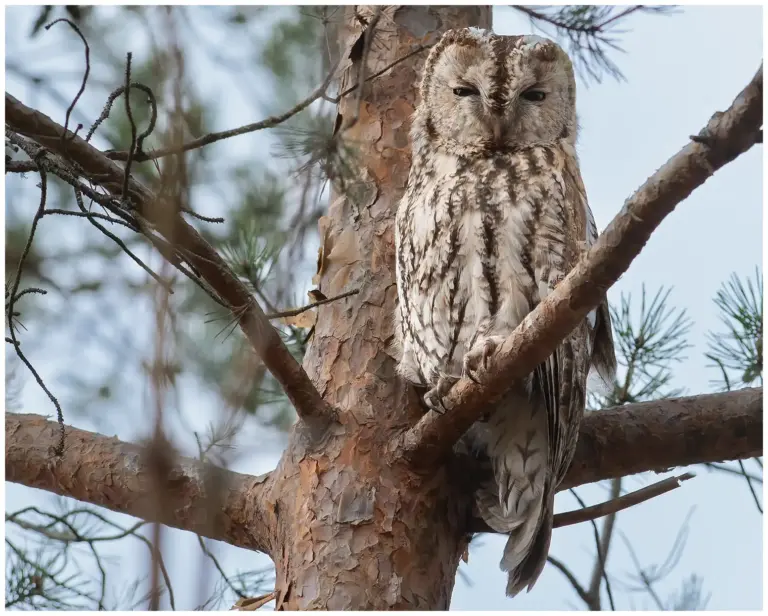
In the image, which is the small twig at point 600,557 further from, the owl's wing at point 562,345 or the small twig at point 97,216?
the small twig at point 97,216

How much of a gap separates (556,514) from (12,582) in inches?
51.2

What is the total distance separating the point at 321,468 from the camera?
1.68 metres

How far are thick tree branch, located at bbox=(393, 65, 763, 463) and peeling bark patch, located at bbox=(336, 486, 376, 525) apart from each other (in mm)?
204

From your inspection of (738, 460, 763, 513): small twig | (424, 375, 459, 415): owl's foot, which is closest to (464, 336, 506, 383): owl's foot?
(424, 375, 459, 415): owl's foot

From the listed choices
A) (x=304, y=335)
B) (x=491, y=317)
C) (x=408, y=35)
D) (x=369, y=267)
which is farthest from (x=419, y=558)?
(x=408, y=35)

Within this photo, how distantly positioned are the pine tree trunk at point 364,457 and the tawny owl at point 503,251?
0.23 feet

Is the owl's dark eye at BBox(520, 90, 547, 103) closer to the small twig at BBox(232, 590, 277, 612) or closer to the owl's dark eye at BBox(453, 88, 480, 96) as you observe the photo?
the owl's dark eye at BBox(453, 88, 480, 96)

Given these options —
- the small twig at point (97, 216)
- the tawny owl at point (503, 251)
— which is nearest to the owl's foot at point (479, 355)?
the tawny owl at point (503, 251)

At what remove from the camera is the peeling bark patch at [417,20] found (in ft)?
6.89

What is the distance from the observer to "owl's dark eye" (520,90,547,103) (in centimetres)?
193

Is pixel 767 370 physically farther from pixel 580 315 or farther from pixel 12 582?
pixel 12 582

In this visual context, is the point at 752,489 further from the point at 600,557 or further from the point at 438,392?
the point at 438,392

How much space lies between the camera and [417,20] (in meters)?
2.12

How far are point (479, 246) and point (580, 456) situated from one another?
0.50 metres
